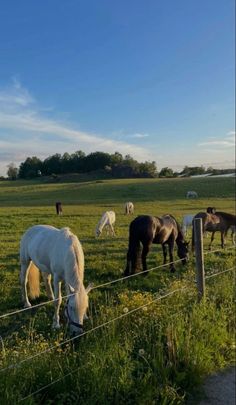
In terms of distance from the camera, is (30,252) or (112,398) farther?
(30,252)

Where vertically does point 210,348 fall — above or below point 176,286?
below

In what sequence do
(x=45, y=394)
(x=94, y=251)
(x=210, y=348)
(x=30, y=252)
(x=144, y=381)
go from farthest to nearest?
(x=94, y=251), (x=30, y=252), (x=210, y=348), (x=144, y=381), (x=45, y=394)

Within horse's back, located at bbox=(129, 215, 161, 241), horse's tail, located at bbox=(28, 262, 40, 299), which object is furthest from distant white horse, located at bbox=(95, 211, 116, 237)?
horse's tail, located at bbox=(28, 262, 40, 299)

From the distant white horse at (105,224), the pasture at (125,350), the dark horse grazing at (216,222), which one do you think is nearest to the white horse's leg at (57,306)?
the pasture at (125,350)

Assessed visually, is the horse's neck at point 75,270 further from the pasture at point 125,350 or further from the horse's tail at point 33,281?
the horse's tail at point 33,281

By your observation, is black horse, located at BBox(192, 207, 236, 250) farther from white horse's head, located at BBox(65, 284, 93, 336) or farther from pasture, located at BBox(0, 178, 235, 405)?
white horse's head, located at BBox(65, 284, 93, 336)

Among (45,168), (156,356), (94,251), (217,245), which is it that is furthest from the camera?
(45,168)

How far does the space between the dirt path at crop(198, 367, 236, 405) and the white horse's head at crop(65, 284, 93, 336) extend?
1.55m

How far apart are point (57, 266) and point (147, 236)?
13.0ft

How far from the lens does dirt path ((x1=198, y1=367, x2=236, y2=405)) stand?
4301 millimetres

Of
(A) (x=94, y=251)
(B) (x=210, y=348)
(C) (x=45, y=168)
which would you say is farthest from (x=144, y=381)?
(C) (x=45, y=168)

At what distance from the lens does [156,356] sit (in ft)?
14.8

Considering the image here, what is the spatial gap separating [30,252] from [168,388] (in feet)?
13.3

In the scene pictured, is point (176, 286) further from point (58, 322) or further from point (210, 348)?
point (58, 322)
